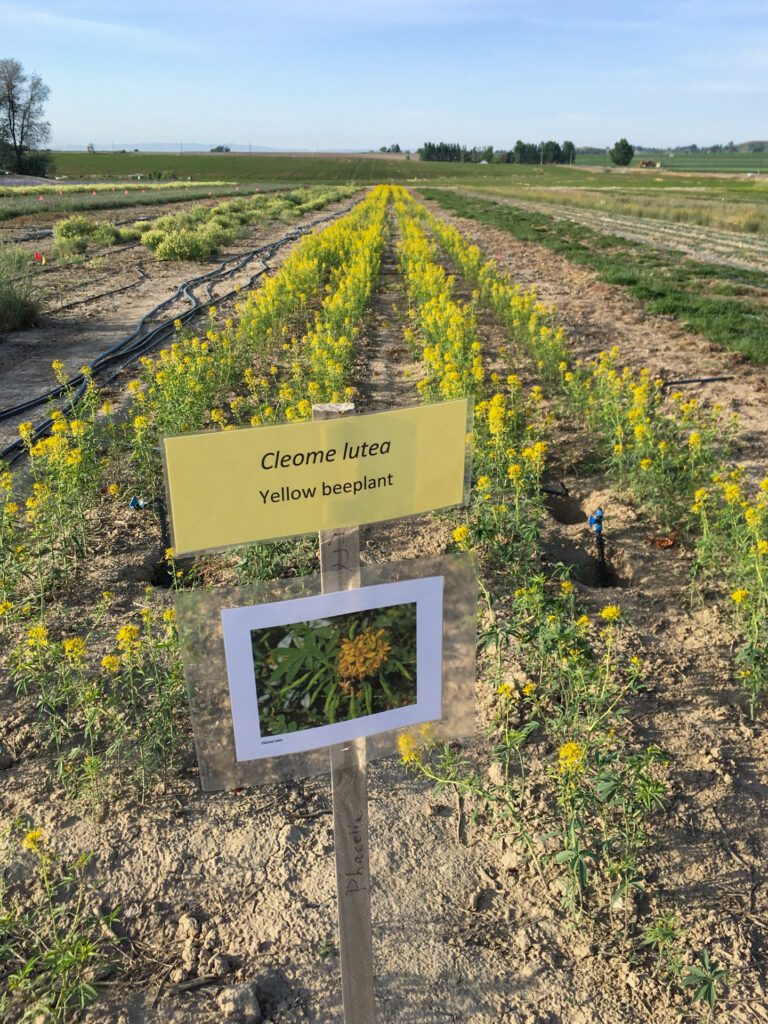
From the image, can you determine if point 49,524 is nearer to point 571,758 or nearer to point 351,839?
point 351,839

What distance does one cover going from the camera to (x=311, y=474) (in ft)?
5.07

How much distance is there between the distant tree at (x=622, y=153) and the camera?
13125 cm

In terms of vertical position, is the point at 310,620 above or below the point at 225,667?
above

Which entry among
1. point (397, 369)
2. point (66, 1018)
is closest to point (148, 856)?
point (66, 1018)

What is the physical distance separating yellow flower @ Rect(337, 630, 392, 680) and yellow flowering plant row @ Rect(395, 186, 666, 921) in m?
0.25

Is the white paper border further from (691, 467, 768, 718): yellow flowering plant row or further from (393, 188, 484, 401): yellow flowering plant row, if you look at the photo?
(393, 188, 484, 401): yellow flowering plant row

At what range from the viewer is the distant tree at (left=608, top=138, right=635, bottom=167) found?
131250 mm

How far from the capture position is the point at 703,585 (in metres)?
4.25

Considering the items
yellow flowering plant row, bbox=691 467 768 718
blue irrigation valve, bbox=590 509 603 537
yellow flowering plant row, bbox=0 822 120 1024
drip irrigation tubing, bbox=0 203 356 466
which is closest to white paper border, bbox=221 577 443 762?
yellow flowering plant row, bbox=0 822 120 1024

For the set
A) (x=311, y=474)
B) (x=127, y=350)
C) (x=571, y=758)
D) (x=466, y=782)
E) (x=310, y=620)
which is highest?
(x=311, y=474)

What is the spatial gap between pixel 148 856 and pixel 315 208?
121ft

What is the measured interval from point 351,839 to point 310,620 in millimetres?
650

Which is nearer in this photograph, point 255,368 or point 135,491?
point 135,491

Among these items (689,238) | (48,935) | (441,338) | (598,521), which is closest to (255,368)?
(441,338)
